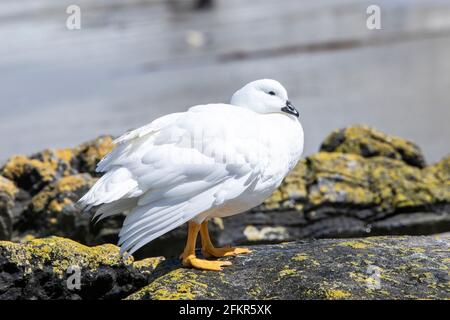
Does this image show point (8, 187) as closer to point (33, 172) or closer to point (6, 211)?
point (33, 172)

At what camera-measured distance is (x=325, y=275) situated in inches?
191

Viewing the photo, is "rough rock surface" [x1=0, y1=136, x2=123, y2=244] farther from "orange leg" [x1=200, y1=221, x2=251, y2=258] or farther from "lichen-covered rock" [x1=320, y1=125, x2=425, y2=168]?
"lichen-covered rock" [x1=320, y1=125, x2=425, y2=168]

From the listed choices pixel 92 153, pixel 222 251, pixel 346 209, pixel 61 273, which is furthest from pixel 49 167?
pixel 222 251

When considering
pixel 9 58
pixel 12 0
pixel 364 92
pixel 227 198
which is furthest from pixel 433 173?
pixel 12 0

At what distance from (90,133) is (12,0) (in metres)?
21.0

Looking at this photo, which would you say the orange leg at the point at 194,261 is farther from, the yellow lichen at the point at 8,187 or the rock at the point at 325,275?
the yellow lichen at the point at 8,187

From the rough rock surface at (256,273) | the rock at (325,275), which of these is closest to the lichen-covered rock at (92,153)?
the rough rock surface at (256,273)

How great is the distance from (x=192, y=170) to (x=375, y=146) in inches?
186

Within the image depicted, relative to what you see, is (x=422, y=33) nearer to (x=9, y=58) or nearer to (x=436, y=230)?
(x=9, y=58)

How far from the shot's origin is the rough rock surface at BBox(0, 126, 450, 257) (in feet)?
26.8

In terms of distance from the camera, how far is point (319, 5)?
25406 mm

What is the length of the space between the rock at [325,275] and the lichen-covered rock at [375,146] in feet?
12.8

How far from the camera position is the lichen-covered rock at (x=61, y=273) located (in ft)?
17.4

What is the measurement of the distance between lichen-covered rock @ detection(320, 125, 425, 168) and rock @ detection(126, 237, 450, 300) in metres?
3.89
